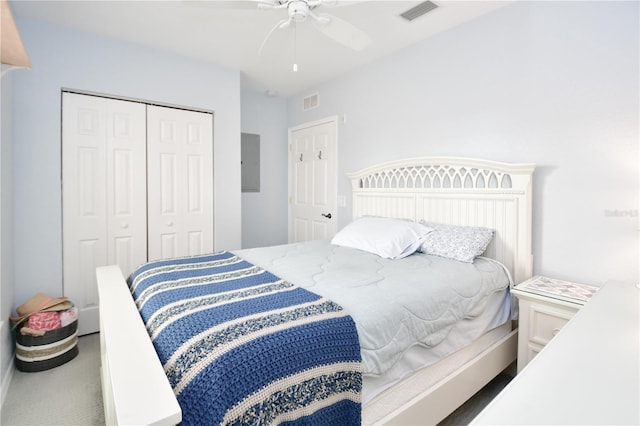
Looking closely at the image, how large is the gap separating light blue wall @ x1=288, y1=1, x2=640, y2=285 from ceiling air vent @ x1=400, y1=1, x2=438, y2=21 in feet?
1.28

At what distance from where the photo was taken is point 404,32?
8.93ft

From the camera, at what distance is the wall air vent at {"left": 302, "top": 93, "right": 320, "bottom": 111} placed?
13.2ft

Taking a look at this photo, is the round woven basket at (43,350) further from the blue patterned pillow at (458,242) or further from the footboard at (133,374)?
the blue patterned pillow at (458,242)

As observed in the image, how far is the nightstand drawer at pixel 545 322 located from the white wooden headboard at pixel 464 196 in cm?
38

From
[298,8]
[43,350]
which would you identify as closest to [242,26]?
[298,8]

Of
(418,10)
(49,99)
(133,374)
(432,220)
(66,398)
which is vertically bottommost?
(66,398)

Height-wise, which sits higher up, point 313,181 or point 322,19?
point 322,19

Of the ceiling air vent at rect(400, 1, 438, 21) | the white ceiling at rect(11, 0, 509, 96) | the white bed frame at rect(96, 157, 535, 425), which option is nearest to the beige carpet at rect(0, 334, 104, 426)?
the white bed frame at rect(96, 157, 535, 425)

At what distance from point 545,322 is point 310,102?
10.9 feet

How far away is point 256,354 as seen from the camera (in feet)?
3.28

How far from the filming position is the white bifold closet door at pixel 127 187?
2783mm

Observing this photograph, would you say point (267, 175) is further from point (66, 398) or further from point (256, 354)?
point (256, 354)

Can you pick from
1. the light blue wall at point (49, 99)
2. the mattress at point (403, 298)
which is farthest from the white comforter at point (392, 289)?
the light blue wall at point (49, 99)

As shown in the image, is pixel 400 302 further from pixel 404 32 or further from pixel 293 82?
pixel 293 82
